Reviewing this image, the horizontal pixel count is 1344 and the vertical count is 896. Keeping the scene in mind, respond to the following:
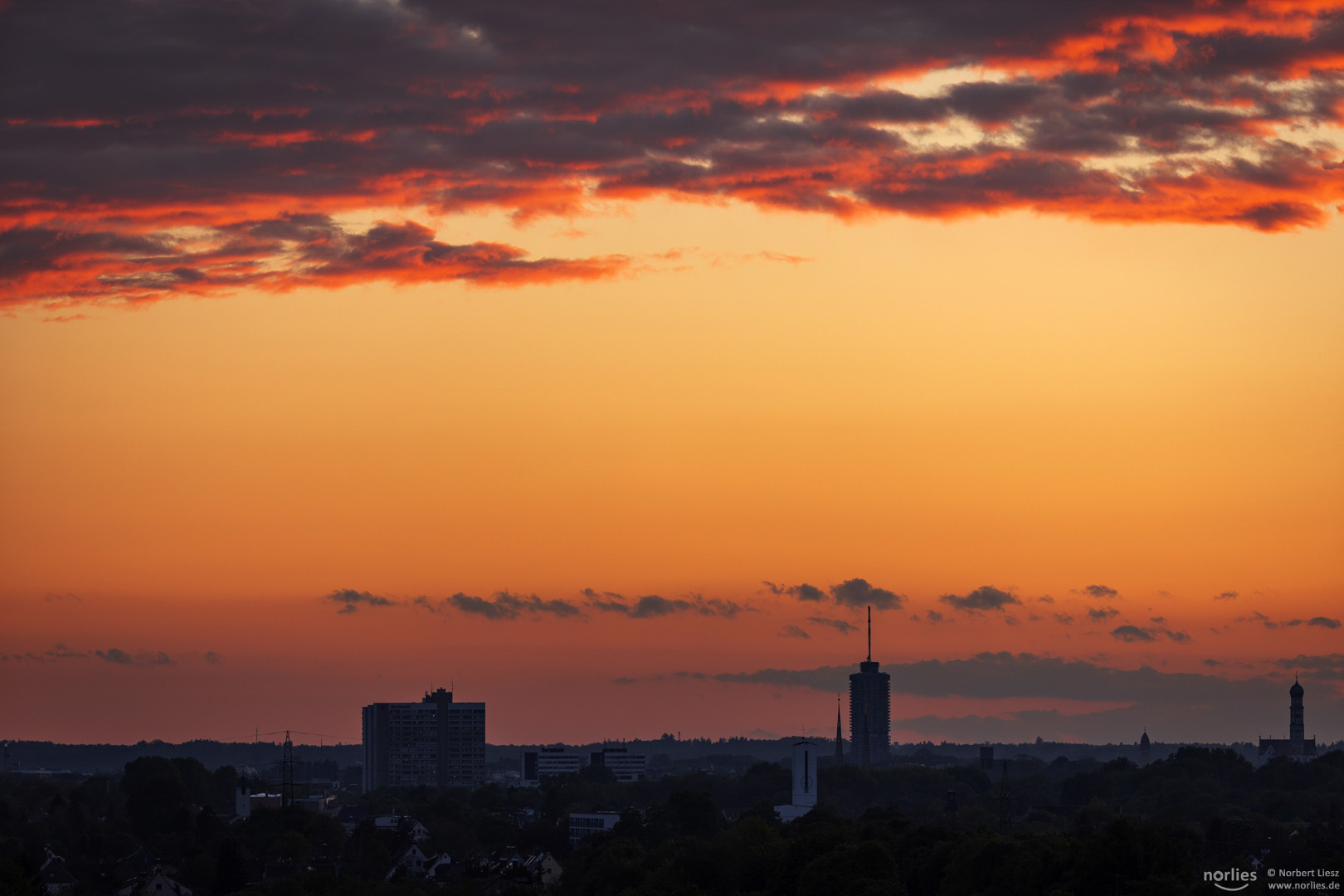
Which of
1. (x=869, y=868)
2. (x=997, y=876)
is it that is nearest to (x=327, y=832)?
(x=869, y=868)

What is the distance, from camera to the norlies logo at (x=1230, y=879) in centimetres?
8494

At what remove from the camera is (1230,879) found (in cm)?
8938

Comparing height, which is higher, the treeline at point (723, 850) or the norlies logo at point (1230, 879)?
the norlies logo at point (1230, 879)

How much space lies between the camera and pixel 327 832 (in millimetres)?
173625

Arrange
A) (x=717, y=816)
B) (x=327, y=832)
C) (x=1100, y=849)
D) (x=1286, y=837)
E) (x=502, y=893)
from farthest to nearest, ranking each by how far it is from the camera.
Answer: (x=717, y=816), (x=327, y=832), (x=1286, y=837), (x=502, y=893), (x=1100, y=849)

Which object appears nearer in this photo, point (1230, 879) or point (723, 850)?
point (1230, 879)

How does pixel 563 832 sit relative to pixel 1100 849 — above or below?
below

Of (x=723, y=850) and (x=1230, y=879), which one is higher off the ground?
(x=1230, y=879)

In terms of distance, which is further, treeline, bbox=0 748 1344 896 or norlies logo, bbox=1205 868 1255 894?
treeline, bbox=0 748 1344 896

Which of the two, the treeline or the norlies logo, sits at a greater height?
the norlies logo

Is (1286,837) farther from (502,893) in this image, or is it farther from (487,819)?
(487,819)

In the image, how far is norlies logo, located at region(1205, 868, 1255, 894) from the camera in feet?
279

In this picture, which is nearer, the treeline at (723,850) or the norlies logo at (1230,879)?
the norlies logo at (1230,879)

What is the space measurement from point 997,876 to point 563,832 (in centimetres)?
10673
